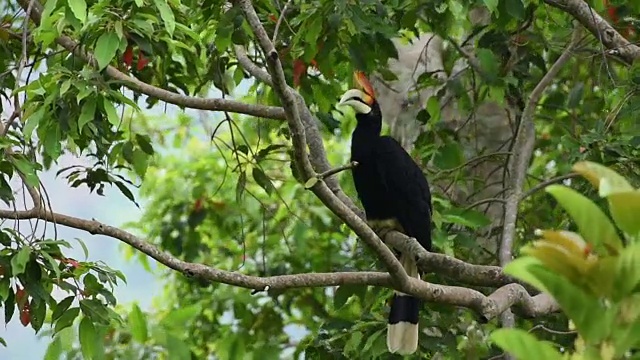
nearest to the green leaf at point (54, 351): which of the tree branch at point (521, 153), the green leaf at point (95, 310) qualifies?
the green leaf at point (95, 310)

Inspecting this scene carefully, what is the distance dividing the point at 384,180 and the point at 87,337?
5.37 feet

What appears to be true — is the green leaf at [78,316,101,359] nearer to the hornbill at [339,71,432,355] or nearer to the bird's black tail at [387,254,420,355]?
the bird's black tail at [387,254,420,355]

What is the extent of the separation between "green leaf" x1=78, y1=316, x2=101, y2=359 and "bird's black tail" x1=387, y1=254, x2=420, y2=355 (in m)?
0.93

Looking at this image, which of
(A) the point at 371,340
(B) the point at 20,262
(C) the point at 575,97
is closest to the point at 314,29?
(A) the point at 371,340

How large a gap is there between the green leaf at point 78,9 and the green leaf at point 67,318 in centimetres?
59

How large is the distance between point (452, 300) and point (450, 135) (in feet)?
4.37

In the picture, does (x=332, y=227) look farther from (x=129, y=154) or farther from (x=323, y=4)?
(x=323, y=4)

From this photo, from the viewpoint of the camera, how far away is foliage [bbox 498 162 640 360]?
0.78m

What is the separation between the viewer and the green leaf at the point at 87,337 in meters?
1.87

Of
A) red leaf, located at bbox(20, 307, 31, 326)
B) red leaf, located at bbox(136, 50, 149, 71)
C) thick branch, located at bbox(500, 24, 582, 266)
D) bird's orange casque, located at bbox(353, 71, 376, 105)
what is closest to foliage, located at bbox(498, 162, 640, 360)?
red leaf, located at bbox(20, 307, 31, 326)

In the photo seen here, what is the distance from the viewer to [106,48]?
2205mm

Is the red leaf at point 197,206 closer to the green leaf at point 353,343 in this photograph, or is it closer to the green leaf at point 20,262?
the green leaf at point 353,343

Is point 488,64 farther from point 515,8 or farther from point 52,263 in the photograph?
point 52,263

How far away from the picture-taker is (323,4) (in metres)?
2.58
